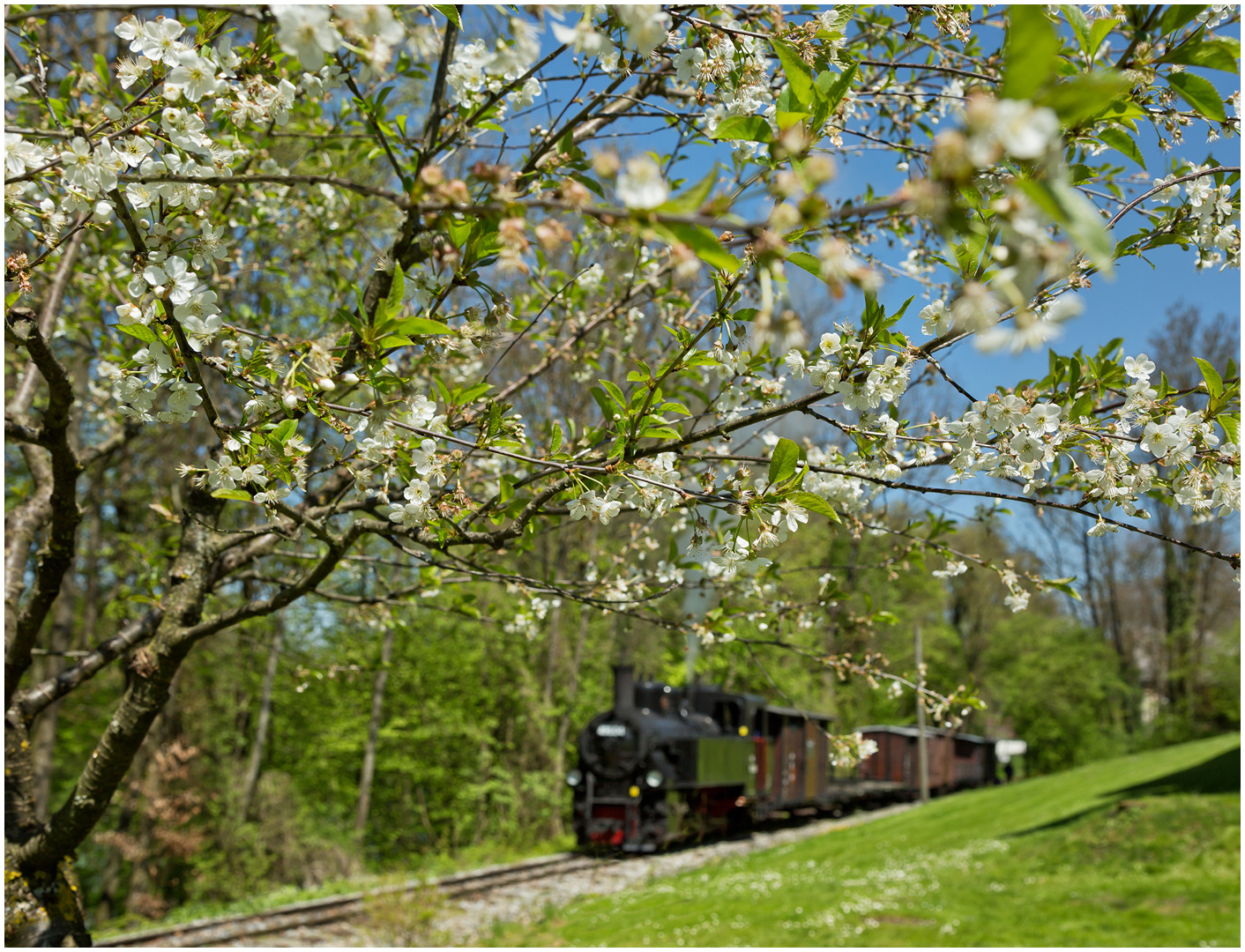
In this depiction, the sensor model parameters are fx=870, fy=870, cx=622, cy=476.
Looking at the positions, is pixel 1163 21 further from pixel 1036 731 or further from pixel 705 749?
pixel 1036 731

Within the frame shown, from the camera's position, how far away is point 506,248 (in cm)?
97

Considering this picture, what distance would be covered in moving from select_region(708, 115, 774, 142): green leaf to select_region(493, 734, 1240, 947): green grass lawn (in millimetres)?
6093

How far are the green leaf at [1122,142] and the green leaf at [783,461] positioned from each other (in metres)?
0.83

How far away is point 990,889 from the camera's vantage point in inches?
305

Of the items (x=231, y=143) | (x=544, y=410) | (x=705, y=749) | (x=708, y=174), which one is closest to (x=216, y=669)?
(x=544, y=410)

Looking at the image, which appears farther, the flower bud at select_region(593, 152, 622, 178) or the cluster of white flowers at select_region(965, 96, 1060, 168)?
the flower bud at select_region(593, 152, 622, 178)

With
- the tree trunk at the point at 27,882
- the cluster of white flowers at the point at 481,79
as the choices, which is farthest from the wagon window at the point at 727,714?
the cluster of white flowers at the point at 481,79

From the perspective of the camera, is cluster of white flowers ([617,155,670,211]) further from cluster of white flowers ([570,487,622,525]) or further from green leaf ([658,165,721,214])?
cluster of white flowers ([570,487,622,525])

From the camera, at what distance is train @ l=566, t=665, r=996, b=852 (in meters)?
11.5

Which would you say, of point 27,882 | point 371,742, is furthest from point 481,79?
point 371,742

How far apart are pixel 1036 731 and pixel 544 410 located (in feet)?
74.1

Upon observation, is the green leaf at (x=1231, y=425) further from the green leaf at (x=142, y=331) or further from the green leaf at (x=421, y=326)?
the green leaf at (x=142, y=331)

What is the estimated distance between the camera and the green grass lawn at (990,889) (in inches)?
Result: 242

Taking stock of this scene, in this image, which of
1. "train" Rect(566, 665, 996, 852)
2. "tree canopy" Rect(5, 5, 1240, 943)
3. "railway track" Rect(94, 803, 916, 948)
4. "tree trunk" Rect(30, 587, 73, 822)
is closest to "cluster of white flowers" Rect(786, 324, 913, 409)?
"tree canopy" Rect(5, 5, 1240, 943)
